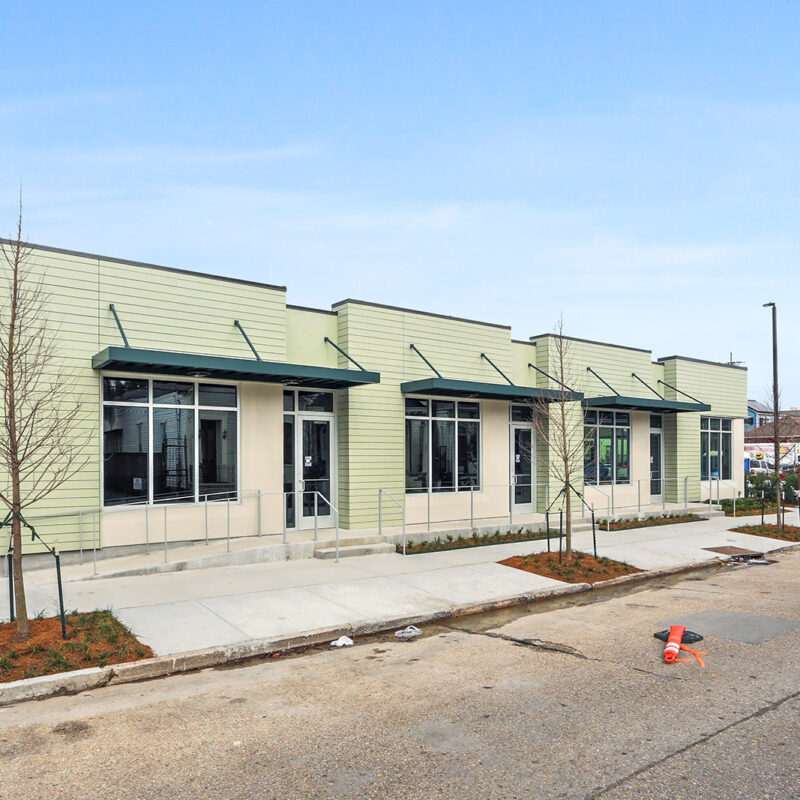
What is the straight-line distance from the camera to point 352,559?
13.8 meters

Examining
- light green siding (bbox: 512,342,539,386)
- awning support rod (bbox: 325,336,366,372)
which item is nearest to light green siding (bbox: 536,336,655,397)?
light green siding (bbox: 512,342,539,386)

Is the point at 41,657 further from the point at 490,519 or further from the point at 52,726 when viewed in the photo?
the point at 490,519

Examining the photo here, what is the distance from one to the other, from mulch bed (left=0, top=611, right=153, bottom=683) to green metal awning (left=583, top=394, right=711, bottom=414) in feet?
49.5

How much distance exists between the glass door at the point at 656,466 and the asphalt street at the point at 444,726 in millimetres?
16311

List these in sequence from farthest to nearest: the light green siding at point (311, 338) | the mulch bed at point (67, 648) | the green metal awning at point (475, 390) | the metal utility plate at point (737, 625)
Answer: the green metal awning at point (475, 390)
the light green siding at point (311, 338)
the metal utility plate at point (737, 625)
the mulch bed at point (67, 648)

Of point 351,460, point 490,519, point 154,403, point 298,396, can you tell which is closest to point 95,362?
point 154,403

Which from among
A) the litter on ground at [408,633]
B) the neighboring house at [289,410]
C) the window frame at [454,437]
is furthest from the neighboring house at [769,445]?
the litter on ground at [408,633]

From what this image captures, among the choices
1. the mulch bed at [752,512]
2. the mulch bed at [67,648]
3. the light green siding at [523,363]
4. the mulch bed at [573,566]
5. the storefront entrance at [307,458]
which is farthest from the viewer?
the mulch bed at [752,512]

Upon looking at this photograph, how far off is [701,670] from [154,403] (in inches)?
410

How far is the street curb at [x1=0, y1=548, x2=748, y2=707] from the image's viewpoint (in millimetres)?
6953

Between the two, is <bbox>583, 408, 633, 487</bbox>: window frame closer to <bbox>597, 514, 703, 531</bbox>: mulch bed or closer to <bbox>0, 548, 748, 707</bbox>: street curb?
<bbox>597, 514, 703, 531</bbox>: mulch bed

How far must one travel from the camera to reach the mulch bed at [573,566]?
12852mm

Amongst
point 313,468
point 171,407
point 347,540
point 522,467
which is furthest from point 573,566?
point 171,407

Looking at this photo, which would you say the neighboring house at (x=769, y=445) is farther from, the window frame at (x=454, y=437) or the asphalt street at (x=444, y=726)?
the asphalt street at (x=444, y=726)
